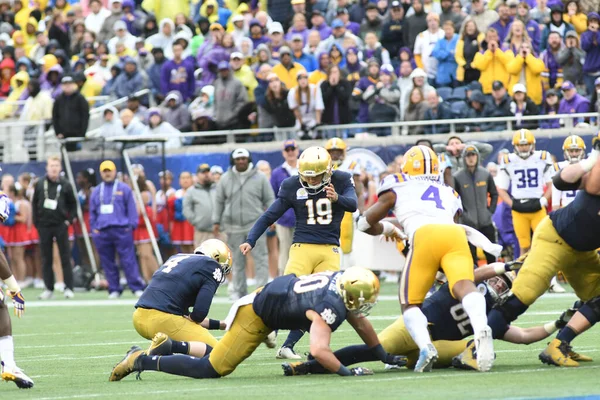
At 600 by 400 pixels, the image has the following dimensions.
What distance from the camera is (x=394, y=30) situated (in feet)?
74.2

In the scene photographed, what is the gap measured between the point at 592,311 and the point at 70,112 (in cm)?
1417

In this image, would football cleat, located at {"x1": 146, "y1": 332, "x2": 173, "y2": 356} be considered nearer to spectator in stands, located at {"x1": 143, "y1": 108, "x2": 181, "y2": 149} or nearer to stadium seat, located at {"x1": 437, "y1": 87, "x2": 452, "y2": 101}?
stadium seat, located at {"x1": 437, "y1": 87, "x2": 452, "y2": 101}

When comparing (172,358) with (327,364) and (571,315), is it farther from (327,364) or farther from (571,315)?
(571,315)

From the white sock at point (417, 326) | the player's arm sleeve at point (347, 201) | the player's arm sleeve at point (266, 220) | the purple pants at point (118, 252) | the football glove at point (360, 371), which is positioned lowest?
the purple pants at point (118, 252)

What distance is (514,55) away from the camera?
1997 centimetres

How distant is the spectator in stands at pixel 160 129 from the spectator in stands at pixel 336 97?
3.00m

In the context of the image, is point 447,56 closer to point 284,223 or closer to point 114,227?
point 284,223

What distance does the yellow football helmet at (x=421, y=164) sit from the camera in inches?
356

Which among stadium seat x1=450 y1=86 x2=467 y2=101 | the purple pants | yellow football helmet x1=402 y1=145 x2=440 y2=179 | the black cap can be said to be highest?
the black cap

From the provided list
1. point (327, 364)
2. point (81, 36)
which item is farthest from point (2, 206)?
point (81, 36)

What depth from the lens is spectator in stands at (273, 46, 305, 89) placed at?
21.8 meters

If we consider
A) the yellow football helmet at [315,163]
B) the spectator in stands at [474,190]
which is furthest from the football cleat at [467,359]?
the spectator in stands at [474,190]

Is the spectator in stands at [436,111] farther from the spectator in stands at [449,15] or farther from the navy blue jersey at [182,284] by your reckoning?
the navy blue jersey at [182,284]

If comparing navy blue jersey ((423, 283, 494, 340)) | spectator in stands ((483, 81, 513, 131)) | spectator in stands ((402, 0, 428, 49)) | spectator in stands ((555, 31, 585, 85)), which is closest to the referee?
spectator in stands ((483, 81, 513, 131))
